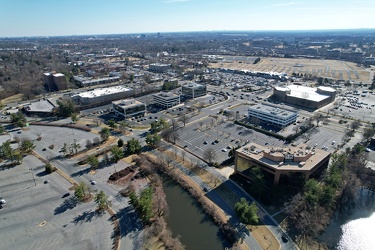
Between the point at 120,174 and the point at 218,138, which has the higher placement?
the point at 120,174

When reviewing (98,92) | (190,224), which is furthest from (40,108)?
(190,224)

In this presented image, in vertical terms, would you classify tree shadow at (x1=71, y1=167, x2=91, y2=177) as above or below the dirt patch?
below

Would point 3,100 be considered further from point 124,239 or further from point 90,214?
point 124,239

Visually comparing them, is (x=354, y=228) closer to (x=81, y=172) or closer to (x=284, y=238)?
(x=284, y=238)

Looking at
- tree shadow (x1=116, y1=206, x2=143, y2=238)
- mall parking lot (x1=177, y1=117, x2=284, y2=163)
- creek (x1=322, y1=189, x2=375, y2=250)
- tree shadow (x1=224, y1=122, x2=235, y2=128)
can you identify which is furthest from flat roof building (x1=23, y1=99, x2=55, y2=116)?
creek (x1=322, y1=189, x2=375, y2=250)

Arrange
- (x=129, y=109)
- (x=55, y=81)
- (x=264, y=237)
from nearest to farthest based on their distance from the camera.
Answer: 1. (x=264, y=237)
2. (x=129, y=109)
3. (x=55, y=81)

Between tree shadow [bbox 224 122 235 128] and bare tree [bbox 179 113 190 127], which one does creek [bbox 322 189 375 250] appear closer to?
tree shadow [bbox 224 122 235 128]

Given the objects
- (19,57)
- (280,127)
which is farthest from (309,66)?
(19,57)
